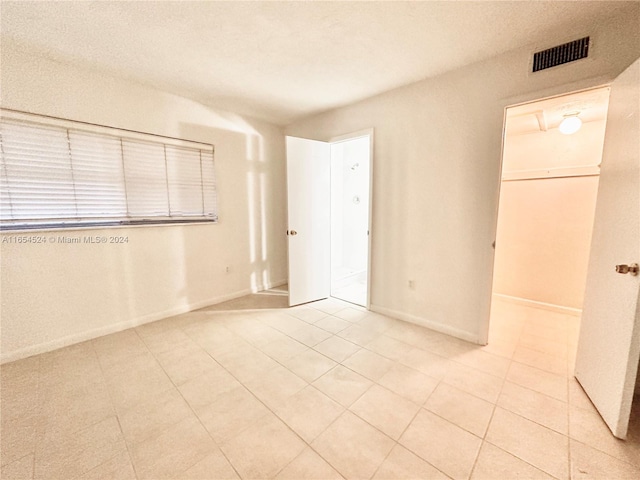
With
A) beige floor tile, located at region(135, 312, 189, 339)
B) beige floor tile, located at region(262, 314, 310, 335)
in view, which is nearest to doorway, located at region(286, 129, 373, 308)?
beige floor tile, located at region(262, 314, 310, 335)

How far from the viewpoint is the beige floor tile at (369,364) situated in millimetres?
1987

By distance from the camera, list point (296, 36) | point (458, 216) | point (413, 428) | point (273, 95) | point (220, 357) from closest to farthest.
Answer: point (413, 428), point (296, 36), point (220, 357), point (458, 216), point (273, 95)

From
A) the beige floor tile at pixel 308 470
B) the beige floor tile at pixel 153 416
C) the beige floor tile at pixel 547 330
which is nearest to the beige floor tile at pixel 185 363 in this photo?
A: the beige floor tile at pixel 153 416

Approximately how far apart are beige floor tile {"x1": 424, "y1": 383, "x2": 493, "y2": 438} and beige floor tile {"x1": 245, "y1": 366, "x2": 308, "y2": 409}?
92cm

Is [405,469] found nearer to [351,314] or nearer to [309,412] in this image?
[309,412]

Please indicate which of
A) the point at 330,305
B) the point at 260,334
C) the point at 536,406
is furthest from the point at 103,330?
the point at 536,406

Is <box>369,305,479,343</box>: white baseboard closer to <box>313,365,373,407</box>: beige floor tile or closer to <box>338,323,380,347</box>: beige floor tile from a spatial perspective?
<box>338,323,380,347</box>: beige floor tile

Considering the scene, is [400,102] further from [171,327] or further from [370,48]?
[171,327]

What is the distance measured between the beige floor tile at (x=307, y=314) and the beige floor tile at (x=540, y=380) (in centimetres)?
184

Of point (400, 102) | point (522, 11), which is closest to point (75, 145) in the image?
point (400, 102)

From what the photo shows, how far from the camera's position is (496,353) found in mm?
2246

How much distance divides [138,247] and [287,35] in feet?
8.38

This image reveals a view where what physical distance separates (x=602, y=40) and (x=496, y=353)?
2.47m

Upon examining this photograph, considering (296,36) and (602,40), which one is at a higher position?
(296,36)
